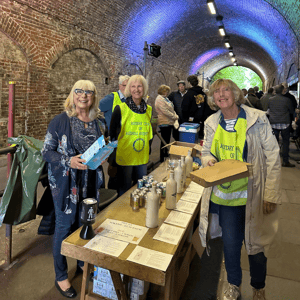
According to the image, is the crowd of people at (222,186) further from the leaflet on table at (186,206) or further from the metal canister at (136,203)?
the metal canister at (136,203)

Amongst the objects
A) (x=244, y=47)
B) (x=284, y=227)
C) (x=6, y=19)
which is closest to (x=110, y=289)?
(x=284, y=227)

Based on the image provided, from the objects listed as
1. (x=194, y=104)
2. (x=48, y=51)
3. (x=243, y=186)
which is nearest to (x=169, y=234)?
(x=243, y=186)

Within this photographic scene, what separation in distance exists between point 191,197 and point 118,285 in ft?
3.52

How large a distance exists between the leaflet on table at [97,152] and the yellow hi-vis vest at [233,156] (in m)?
0.84

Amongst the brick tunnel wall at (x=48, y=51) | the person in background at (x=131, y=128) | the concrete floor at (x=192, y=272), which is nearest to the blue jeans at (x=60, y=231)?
the concrete floor at (x=192, y=272)

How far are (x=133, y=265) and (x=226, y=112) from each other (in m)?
1.29

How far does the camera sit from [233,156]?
2043 millimetres

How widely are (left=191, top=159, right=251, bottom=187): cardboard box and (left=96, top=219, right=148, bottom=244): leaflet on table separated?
0.54 metres

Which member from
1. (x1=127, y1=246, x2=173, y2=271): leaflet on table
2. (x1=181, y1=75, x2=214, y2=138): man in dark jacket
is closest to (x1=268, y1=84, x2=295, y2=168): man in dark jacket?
(x1=181, y1=75, x2=214, y2=138): man in dark jacket

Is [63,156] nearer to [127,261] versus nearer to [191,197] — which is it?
[127,261]

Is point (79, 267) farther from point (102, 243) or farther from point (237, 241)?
point (237, 241)

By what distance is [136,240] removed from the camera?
179cm

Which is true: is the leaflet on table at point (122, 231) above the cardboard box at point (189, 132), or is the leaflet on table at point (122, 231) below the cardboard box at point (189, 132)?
below

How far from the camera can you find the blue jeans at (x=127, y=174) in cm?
325
